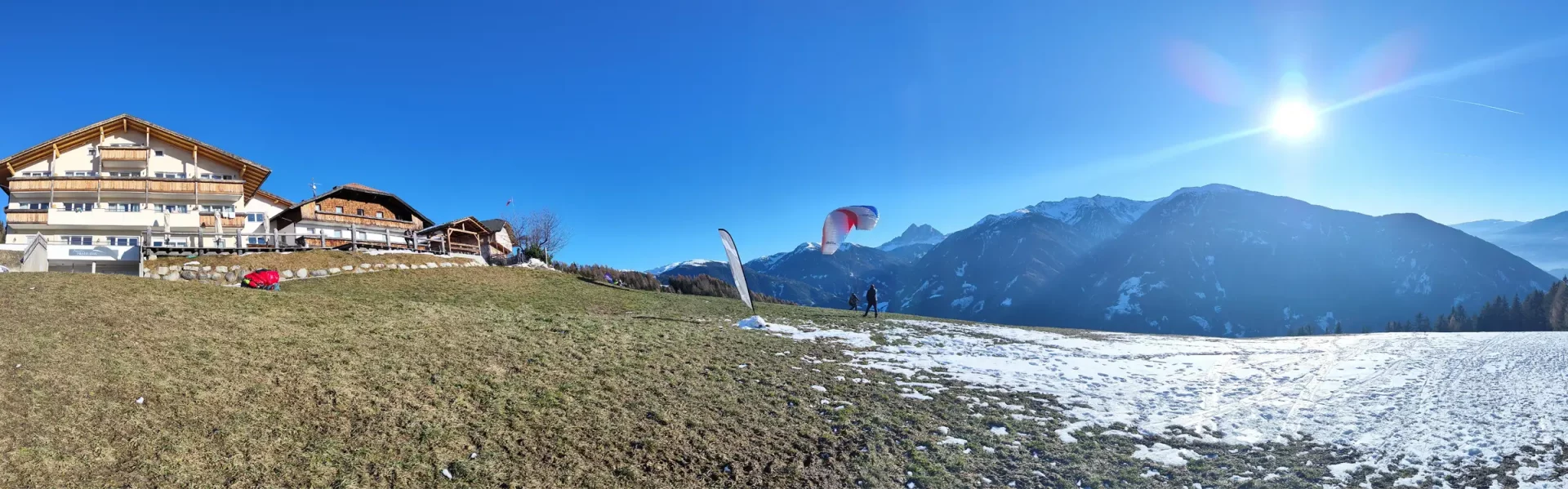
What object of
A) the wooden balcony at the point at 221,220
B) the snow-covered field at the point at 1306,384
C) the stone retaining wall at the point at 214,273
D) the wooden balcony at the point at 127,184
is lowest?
the snow-covered field at the point at 1306,384

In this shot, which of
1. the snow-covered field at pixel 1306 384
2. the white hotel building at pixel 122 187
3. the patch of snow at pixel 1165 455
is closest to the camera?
the patch of snow at pixel 1165 455

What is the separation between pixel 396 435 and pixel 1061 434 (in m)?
9.01

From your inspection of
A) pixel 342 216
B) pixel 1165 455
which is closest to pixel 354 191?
pixel 342 216

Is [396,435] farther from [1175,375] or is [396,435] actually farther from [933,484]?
[1175,375]

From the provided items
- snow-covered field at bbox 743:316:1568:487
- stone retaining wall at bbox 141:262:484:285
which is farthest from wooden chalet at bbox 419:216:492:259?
snow-covered field at bbox 743:316:1568:487

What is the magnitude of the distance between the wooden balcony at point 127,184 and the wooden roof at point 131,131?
119 centimetres

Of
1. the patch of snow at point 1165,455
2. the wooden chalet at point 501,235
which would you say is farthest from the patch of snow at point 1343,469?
the wooden chalet at point 501,235

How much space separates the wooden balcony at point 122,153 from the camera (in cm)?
3462

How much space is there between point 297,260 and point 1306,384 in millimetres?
34214

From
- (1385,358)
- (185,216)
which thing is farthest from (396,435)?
(185,216)

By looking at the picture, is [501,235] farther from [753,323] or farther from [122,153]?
[753,323]

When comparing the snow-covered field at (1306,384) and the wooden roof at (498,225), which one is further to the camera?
the wooden roof at (498,225)

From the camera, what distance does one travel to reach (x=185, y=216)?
35.0m

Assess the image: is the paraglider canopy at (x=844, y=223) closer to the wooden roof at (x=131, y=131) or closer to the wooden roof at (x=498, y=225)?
→ the wooden roof at (x=131, y=131)
